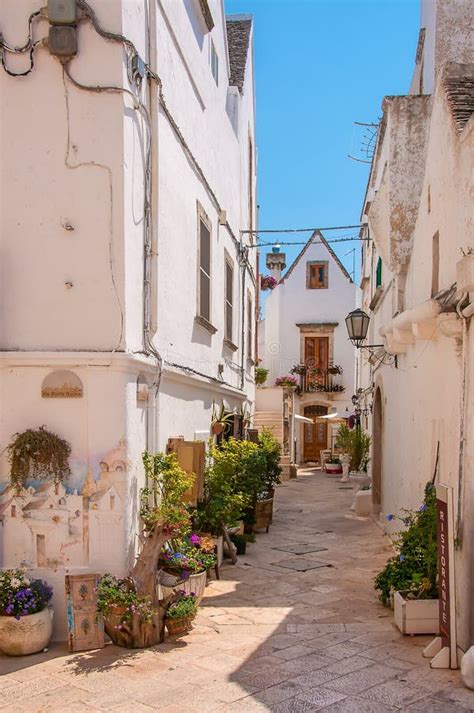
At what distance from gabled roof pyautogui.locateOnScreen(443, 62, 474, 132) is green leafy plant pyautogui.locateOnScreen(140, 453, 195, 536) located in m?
4.73

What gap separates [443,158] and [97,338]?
447cm

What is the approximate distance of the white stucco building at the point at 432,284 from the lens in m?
6.44

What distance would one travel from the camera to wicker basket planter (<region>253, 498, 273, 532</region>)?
12.5m

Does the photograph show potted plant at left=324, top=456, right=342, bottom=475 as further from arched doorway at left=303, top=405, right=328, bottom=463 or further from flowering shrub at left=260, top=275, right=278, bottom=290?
flowering shrub at left=260, top=275, right=278, bottom=290

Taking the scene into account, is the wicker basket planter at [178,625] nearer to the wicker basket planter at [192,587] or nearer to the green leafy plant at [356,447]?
the wicker basket planter at [192,587]

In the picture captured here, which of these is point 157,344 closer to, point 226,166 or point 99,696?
point 99,696

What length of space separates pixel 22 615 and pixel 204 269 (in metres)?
6.22

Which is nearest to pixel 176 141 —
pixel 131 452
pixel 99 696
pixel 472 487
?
pixel 131 452

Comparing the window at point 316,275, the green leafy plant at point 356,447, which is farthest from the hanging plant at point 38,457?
the window at point 316,275

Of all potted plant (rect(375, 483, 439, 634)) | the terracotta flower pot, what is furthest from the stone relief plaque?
potted plant (rect(375, 483, 439, 634))

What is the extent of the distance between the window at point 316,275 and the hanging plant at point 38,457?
27722mm

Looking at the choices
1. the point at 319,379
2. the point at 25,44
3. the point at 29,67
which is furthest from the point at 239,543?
the point at 319,379

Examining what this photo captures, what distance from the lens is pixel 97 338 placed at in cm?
678

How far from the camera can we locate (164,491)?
7.54m
